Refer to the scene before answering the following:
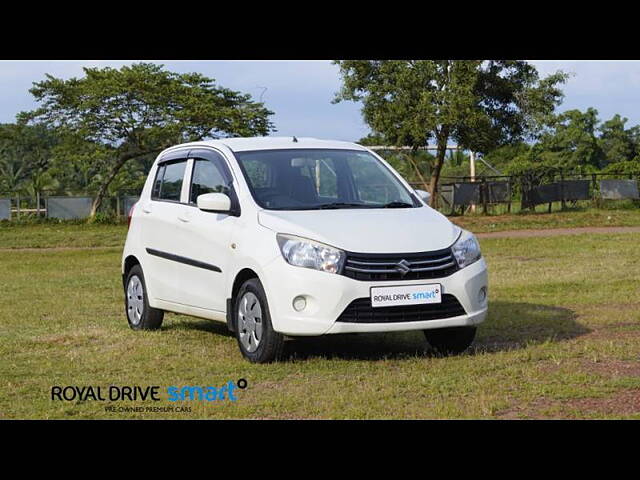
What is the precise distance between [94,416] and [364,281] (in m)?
2.40

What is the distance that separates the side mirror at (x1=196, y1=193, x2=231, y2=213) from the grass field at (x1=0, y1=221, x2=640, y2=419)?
126cm

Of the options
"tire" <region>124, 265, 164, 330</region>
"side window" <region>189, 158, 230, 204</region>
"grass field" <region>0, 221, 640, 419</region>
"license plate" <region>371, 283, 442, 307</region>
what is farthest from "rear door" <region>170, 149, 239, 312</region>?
"license plate" <region>371, 283, 442, 307</region>

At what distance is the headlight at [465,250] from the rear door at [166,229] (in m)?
2.59

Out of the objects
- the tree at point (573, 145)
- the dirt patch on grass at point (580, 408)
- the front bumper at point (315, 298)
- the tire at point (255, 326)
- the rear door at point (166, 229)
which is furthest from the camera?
the tree at point (573, 145)

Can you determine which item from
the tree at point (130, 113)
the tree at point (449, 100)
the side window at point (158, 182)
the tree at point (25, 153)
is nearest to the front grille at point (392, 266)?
the side window at point (158, 182)

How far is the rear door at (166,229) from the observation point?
997cm

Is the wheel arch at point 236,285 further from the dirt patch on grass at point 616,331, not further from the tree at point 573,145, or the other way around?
the tree at point 573,145

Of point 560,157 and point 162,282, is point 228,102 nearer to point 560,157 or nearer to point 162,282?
point 560,157

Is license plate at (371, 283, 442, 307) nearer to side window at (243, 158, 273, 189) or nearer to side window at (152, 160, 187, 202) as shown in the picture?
side window at (243, 158, 273, 189)

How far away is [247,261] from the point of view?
8.62 metres

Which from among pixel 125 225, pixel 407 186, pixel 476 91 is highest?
pixel 476 91

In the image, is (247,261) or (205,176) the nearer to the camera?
(247,261)

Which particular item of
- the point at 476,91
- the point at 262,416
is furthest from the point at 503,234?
the point at 262,416

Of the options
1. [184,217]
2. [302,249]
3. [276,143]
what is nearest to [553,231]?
[276,143]
